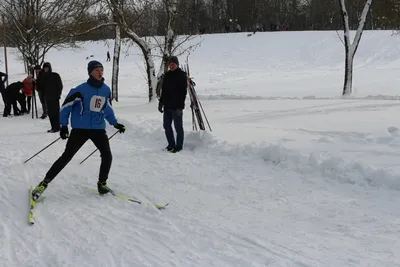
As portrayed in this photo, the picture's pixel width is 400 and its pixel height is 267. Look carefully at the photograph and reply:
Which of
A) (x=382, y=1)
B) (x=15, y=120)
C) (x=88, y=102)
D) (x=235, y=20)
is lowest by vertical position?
(x=15, y=120)

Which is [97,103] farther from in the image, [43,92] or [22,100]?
[22,100]

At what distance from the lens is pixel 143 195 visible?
18.1 ft

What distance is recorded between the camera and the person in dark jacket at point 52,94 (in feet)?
34.2

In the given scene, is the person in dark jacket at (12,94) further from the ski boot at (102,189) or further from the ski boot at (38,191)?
the ski boot at (102,189)

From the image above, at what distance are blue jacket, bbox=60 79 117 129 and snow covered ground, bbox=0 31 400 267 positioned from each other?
3.28ft

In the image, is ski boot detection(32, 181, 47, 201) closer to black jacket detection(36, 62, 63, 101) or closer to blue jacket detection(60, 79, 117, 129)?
blue jacket detection(60, 79, 117, 129)

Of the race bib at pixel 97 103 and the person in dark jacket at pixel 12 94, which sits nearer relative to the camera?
the race bib at pixel 97 103

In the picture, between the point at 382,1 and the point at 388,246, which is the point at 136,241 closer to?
the point at 388,246

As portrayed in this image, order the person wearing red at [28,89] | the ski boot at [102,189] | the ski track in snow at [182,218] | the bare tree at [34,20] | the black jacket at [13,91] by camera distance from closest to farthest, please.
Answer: the ski track in snow at [182,218] → the ski boot at [102,189] → the black jacket at [13,91] → the person wearing red at [28,89] → the bare tree at [34,20]

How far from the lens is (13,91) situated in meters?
13.5

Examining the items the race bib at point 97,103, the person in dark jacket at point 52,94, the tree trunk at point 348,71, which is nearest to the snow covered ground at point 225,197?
the person in dark jacket at point 52,94

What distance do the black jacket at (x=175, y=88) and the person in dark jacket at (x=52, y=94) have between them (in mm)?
3924

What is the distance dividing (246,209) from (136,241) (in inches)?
60.1

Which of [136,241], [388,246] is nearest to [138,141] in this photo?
[136,241]
